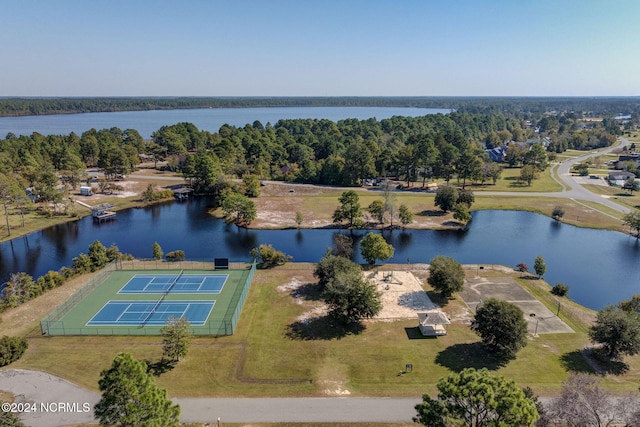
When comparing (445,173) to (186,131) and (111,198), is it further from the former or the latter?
(186,131)

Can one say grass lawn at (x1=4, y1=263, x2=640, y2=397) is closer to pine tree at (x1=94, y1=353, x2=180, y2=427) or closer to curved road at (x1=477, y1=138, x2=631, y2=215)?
pine tree at (x1=94, y1=353, x2=180, y2=427)

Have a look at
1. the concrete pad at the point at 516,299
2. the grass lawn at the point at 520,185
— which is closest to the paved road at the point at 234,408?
the concrete pad at the point at 516,299

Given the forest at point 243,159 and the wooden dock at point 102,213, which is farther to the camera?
the forest at point 243,159

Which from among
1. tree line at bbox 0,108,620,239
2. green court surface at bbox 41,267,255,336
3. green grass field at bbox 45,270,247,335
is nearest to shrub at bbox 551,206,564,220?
tree line at bbox 0,108,620,239

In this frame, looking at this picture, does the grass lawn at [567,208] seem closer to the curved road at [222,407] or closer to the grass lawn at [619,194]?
the grass lawn at [619,194]

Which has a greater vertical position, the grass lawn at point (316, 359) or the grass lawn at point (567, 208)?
the grass lawn at point (567, 208)

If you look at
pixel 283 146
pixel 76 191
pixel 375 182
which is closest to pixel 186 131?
pixel 283 146
